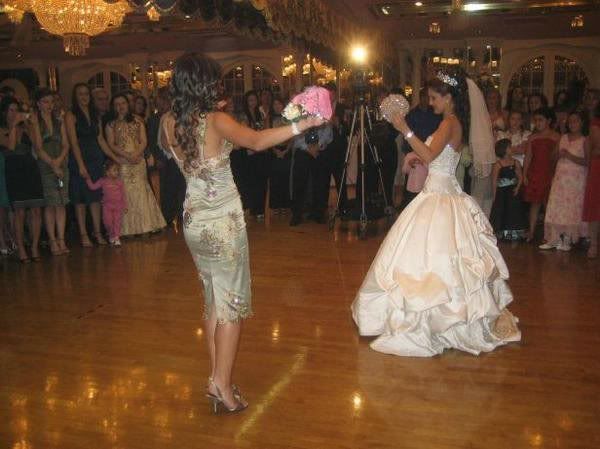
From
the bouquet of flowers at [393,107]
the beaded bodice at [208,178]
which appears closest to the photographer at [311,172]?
the bouquet of flowers at [393,107]

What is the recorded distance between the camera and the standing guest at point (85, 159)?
6387mm

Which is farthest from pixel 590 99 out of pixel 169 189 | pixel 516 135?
pixel 169 189

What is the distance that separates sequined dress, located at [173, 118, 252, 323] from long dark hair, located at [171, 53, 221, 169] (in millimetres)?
40

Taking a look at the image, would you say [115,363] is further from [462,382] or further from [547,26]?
[547,26]

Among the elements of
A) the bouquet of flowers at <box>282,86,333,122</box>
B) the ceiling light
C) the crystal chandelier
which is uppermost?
the ceiling light

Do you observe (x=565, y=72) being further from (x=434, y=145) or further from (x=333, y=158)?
(x=434, y=145)

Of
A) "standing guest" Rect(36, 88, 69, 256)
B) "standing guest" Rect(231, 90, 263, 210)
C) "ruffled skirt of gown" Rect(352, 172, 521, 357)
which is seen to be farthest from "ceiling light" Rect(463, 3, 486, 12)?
"ruffled skirt of gown" Rect(352, 172, 521, 357)

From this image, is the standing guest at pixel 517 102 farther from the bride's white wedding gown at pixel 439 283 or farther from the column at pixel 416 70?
the column at pixel 416 70

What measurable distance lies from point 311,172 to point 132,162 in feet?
7.11

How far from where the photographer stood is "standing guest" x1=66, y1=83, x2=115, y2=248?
6387mm

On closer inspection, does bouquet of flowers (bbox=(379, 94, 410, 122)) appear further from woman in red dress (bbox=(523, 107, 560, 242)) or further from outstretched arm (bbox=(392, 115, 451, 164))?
woman in red dress (bbox=(523, 107, 560, 242))

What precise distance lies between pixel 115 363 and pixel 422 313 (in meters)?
1.63

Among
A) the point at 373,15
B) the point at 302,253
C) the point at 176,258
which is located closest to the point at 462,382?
the point at 302,253

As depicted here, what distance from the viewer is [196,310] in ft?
13.9
